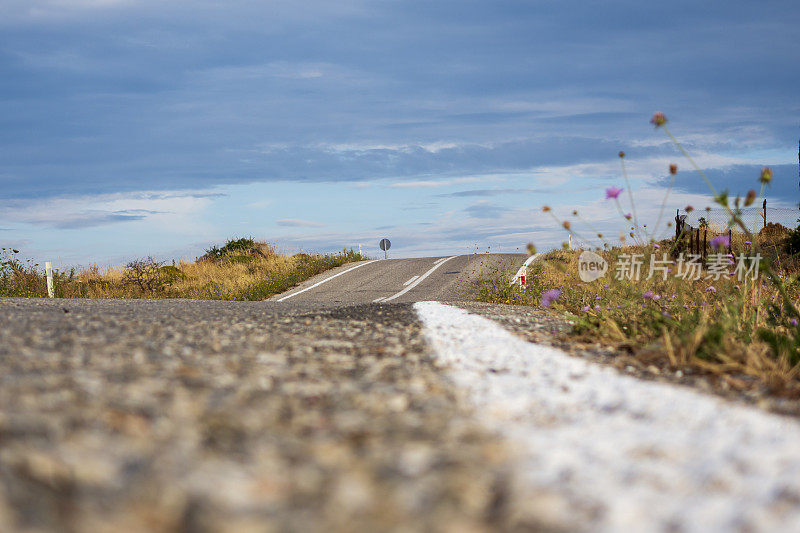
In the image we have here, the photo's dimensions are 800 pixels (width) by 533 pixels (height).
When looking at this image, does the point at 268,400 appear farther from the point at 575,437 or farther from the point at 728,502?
the point at 728,502

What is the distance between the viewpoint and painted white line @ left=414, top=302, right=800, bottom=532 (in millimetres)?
2332

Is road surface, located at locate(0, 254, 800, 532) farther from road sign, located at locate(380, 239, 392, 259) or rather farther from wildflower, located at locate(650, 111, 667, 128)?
road sign, located at locate(380, 239, 392, 259)

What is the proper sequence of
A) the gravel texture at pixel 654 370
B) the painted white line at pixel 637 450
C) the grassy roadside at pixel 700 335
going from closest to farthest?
the painted white line at pixel 637 450
the gravel texture at pixel 654 370
the grassy roadside at pixel 700 335

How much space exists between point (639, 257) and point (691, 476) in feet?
20.2

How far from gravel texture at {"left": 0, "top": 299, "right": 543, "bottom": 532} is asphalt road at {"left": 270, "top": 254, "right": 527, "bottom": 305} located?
1108cm

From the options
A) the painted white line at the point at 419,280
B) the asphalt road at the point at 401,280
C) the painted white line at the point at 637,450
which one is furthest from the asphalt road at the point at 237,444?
the painted white line at the point at 419,280

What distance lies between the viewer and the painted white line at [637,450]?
2.33 m

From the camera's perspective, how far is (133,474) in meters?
2.38

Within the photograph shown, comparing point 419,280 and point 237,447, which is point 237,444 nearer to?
point 237,447

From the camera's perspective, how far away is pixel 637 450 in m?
2.88

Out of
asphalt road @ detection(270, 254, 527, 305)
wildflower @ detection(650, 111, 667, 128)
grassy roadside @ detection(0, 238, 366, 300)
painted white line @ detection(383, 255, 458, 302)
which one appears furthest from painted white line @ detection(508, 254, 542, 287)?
wildflower @ detection(650, 111, 667, 128)

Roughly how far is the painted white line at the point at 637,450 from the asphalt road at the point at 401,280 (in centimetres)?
1137

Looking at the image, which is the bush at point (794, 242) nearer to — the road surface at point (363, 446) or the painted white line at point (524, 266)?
the painted white line at point (524, 266)

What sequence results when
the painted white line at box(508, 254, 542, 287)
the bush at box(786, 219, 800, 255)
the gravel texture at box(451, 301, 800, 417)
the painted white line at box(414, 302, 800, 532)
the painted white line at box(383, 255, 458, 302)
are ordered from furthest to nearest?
the bush at box(786, 219, 800, 255)
the painted white line at box(508, 254, 542, 287)
the painted white line at box(383, 255, 458, 302)
the gravel texture at box(451, 301, 800, 417)
the painted white line at box(414, 302, 800, 532)
